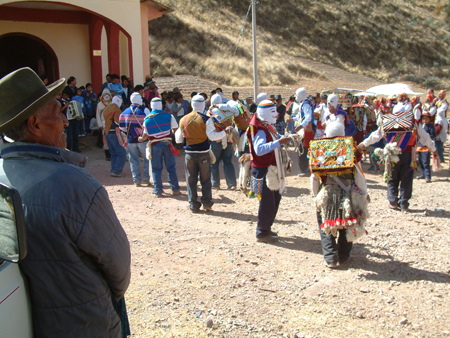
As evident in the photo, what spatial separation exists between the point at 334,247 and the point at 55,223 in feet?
12.3

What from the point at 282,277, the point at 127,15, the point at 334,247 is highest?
the point at 127,15

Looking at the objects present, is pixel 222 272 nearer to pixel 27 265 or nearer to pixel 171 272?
pixel 171 272

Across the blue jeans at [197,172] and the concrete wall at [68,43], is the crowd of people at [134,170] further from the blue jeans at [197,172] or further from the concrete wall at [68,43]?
the concrete wall at [68,43]

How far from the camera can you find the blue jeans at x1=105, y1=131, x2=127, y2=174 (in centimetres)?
987

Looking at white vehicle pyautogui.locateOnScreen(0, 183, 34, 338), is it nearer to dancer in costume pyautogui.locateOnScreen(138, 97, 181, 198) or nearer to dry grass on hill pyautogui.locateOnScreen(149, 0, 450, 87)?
dancer in costume pyautogui.locateOnScreen(138, 97, 181, 198)

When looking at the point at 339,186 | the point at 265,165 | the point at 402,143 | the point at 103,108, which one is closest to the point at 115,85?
the point at 103,108

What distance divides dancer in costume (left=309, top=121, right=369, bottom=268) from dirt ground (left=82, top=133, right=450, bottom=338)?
581 millimetres

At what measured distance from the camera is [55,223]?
5.92 ft

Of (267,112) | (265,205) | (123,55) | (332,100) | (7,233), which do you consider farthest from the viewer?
(123,55)

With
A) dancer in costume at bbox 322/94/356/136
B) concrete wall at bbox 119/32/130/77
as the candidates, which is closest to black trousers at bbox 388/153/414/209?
dancer in costume at bbox 322/94/356/136

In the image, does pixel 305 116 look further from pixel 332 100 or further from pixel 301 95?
pixel 332 100

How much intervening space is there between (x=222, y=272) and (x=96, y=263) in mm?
2978

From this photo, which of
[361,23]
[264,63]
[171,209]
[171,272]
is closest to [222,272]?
[171,272]

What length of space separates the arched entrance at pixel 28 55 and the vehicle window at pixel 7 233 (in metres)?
15.2
